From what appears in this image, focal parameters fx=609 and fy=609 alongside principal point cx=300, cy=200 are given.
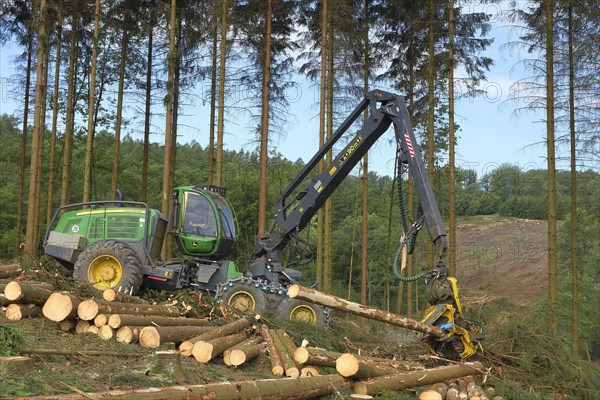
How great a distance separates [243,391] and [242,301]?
17.2 feet

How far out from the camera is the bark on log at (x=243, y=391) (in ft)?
15.1

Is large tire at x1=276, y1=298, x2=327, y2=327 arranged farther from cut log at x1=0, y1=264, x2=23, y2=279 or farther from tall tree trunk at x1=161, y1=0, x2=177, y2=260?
tall tree trunk at x1=161, y1=0, x2=177, y2=260

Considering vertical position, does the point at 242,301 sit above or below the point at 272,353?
above

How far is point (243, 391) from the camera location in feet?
18.0

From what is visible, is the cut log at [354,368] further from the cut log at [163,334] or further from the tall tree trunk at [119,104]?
the tall tree trunk at [119,104]

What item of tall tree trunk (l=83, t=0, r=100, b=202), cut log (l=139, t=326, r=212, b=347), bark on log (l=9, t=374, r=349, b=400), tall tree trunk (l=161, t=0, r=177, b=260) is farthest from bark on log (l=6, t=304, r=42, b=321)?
tall tree trunk (l=83, t=0, r=100, b=202)

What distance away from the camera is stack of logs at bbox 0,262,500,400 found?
6.56 meters

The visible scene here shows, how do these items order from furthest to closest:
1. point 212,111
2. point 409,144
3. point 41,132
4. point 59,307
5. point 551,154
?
point 212,111 < point 41,132 < point 551,154 < point 409,144 < point 59,307

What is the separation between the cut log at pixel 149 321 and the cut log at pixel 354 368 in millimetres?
2862

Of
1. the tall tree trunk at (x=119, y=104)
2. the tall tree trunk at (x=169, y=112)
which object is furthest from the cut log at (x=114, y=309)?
the tall tree trunk at (x=119, y=104)

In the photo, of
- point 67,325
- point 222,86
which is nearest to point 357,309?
point 67,325

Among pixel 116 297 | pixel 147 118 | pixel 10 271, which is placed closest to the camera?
pixel 116 297

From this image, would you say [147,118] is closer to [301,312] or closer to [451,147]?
[451,147]

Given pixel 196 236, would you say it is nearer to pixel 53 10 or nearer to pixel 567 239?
pixel 53 10
